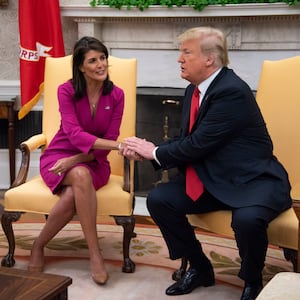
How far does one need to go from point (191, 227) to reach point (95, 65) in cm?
92

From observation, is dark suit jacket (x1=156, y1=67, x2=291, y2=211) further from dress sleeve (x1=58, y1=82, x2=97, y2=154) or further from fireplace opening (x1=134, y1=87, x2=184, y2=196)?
fireplace opening (x1=134, y1=87, x2=184, y2=196)

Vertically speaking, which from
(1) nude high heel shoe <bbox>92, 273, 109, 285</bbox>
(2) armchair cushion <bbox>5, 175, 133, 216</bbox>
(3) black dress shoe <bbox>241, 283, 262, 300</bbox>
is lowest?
(1) nude high heel shoe <bbox>92, 273, 109, 285</bbox>

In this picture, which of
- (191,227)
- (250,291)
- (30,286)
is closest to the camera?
(30,286)

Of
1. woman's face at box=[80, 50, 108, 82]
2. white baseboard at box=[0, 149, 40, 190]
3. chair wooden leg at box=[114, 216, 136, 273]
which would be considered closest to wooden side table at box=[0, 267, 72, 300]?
chair wooden leg at box=[114, 216, 136, 273]

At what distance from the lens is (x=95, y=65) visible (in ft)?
9.78

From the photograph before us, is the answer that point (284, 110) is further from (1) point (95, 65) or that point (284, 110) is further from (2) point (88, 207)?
(2) point (88, 207)

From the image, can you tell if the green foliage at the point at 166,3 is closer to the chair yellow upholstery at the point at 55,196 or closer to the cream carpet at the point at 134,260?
the chair yellow upholstery at the point at 55,196

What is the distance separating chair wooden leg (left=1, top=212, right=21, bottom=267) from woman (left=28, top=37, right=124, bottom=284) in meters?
0.15

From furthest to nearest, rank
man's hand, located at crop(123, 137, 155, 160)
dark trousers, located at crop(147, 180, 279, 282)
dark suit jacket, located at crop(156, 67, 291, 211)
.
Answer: man's hand, located at crop(123, 137, 155, 160) → dark suit jacket, located at crop(156, 67, 291, 211) → dark trousers, located at crop(147, 180, 279, 282)

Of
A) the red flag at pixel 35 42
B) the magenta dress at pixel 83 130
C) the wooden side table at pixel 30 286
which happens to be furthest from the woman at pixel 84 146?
the red flag at pixel 35 42

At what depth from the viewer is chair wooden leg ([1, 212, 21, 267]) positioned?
9.98ft

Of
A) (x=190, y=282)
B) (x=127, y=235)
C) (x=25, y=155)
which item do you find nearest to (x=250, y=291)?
(x=190, y=282)

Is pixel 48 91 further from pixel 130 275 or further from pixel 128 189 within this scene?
pixel 130 275

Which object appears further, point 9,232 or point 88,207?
point 9,232
